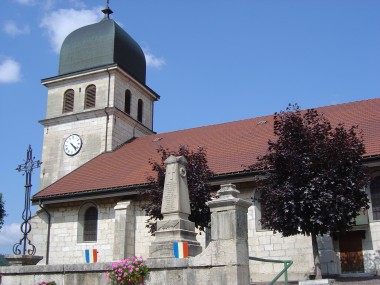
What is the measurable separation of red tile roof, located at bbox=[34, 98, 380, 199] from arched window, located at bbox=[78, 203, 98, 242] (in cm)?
102

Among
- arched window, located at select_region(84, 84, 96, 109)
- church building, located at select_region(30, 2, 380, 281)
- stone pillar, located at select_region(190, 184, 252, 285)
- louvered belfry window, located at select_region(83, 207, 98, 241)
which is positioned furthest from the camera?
arched window, located at select_region(84, 84, 96, 109)

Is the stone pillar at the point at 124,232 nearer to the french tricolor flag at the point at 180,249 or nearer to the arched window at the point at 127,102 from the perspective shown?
the arched window at the point at 127,102

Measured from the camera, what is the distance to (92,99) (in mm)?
29172

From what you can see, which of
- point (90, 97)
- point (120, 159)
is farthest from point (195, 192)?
point (90, 97)

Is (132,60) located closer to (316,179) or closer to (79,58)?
(79,58)

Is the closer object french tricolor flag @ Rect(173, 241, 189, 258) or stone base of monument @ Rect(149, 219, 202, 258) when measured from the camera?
french tricolor flag @ Rect(173, 241, 189, 258)

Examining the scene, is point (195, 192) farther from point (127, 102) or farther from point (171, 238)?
point (127, 102)

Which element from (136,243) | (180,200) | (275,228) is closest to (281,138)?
(275,228)

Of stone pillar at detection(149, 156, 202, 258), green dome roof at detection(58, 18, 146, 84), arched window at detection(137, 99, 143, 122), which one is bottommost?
stone pillar at detection(149, 156, 202, 258)

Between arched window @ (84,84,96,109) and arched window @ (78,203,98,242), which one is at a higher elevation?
arched window @ (84,84,96,109)

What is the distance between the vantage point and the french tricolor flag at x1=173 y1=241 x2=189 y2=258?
413 inches

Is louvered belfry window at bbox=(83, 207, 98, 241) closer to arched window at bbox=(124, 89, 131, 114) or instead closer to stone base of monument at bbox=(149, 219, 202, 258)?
arched window at bbox=(124, 89, 131, 114)

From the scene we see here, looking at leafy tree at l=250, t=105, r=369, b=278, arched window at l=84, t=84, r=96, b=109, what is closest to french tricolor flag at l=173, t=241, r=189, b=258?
leafy tree at l=250, t=105, r=369, b=278

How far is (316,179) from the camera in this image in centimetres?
1414
